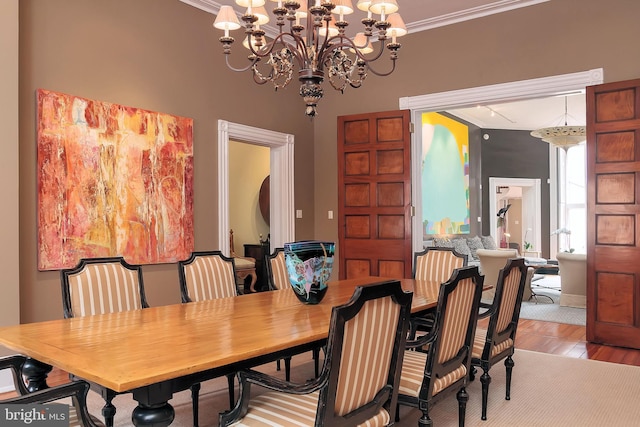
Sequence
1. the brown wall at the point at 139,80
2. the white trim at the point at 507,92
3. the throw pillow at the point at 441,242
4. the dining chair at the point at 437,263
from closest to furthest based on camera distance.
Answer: the brown wall at the point at 139,80 < the dining chair at the point at 437,263 < the white trim at the point at 507,92 < the throw pillow at the point at 441,242

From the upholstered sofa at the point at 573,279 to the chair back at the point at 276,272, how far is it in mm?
4175

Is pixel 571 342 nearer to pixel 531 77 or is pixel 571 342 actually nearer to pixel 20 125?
pixel 531 77

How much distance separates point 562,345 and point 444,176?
5.00m

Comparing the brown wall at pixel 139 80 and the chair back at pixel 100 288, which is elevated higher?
the brown wall at pixel 139 80

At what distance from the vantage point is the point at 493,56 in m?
5.05

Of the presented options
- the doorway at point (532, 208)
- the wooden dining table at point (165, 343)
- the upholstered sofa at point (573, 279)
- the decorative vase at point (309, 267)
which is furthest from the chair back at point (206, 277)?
the doorway at point (532, 208)

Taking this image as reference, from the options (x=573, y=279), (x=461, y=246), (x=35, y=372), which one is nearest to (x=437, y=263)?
(x=35, y=372)

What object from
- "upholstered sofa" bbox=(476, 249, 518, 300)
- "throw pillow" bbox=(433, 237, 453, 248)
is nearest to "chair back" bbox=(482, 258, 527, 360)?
"upholstered sofa" bbox=(476, 249, 518, 300)

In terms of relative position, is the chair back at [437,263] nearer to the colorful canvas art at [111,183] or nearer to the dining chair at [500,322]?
the dining chair at [500,322]

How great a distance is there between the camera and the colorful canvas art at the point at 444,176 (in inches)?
337

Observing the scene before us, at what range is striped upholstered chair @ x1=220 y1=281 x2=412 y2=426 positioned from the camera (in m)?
1.60

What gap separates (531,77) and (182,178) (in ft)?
11.4

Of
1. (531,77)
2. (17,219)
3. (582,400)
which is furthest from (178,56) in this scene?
(582,400)

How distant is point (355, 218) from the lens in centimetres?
573
